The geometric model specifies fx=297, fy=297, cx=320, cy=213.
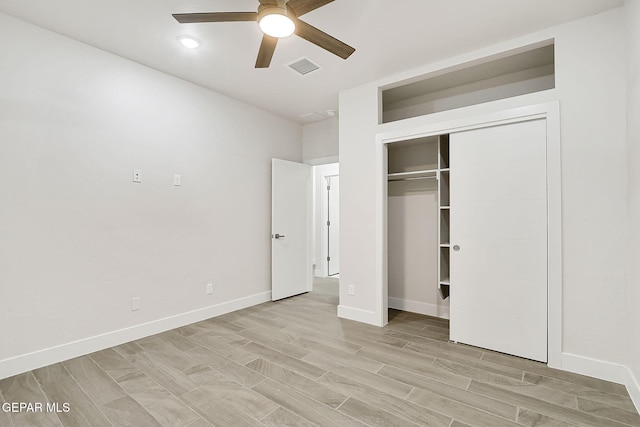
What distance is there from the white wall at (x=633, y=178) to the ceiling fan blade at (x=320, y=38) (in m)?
1.95

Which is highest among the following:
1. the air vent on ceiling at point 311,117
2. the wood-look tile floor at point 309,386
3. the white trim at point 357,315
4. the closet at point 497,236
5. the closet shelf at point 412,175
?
the air vent on ceiling at point 311,117

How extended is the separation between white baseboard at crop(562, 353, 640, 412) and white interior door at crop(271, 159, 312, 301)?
3.40 m

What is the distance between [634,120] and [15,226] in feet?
15.5

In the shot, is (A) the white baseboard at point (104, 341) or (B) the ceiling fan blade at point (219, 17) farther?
(A) the white baseboard at point (104, 341)

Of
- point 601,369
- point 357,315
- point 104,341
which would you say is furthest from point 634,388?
point 104,341

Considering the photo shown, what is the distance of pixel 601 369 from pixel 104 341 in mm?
4274

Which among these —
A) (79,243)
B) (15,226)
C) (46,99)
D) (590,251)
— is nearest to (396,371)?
(590,251)

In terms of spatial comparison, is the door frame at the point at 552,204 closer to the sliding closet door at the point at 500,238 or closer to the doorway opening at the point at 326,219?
the sliding closet door at the point at 500,238

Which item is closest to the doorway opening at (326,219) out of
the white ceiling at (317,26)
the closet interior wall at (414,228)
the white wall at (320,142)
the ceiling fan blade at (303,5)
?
the white wall at (320,142)

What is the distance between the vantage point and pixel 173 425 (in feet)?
5.99

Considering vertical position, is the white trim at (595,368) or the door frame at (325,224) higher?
the door frame at (325,224)

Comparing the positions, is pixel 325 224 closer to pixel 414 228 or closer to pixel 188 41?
pixel 414 228

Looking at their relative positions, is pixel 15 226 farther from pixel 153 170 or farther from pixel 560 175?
pixel 560 175

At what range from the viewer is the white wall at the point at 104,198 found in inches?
95.3
